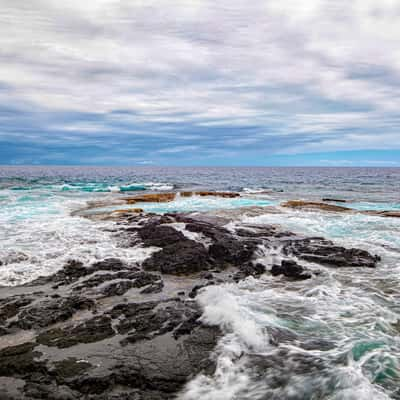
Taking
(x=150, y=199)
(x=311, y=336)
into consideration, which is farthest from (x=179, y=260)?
(x=150, y=199)

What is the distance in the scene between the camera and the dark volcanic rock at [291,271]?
9.66 m

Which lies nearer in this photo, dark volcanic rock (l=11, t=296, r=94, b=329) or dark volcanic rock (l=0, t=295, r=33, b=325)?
dark volcanic rock (l=11, t=296, r=94, b=329)

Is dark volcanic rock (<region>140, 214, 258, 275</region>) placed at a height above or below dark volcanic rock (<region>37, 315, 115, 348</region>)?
above

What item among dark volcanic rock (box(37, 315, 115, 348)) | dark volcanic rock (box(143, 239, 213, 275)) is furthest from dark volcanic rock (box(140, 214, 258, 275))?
dark volcanic rock (box(37, 315, 115, 348))

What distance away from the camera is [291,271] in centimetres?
993

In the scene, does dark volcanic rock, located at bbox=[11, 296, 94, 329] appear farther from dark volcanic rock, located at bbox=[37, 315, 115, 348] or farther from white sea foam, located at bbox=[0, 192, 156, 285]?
white sea foam, located at bbox=[0, 192, 156, 285]

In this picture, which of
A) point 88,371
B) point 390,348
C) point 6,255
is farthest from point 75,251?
point 390,348

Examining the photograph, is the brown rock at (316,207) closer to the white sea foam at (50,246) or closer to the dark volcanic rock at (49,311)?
the white sea foam at (50,246)

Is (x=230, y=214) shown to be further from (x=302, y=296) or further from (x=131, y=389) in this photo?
→ (x=131, y=389)

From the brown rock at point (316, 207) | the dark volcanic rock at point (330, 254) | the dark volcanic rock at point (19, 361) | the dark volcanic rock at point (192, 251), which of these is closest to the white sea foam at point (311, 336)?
the dark volcanic rock at point (330, 254)

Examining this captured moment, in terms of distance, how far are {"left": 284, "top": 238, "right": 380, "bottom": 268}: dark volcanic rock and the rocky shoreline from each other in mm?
34

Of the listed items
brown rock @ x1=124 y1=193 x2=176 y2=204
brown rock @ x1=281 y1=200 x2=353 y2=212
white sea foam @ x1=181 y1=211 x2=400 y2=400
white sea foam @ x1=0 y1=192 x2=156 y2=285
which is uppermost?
brown rock @ x1=281 y1=200 x2=353 y2=212

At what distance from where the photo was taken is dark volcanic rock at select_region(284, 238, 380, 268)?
1096 centimetres

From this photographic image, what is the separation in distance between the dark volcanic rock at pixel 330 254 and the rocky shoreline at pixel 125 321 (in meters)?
0.03
